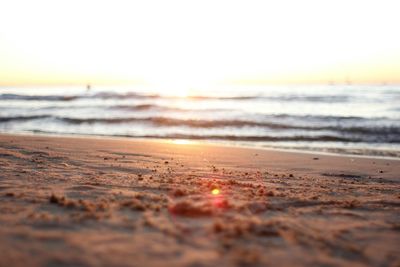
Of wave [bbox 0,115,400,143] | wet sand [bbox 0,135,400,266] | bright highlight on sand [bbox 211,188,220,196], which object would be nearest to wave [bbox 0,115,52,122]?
wave [bbox 0,115,400,143]

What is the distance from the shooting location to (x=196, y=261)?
7.68 ft

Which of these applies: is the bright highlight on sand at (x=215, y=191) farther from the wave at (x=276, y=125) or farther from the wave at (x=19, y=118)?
the wave at (x=19, y=118)

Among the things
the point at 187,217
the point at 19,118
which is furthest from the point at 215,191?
the point at 19,118

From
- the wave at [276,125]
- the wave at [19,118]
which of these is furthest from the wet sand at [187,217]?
the wave at [19,118]

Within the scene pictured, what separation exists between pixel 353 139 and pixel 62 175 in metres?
11.1

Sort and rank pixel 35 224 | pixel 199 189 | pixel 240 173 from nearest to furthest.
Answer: pixel 35 224 < pixel 199 189 < pixel 240 173

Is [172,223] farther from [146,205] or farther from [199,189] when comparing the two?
[199,189]

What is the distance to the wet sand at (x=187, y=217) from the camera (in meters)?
2.45

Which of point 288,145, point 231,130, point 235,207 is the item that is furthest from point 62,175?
point 231,130

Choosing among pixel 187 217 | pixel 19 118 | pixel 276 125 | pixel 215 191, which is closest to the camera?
pixel 187 217

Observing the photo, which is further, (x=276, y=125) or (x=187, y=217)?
(x=276, y=125)

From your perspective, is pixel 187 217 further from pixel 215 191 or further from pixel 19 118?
pixel 19 118

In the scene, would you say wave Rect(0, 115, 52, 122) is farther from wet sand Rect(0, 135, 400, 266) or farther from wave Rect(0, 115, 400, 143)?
wet sand Rect(0, 135, 400, 266)

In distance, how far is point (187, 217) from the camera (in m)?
3.24
